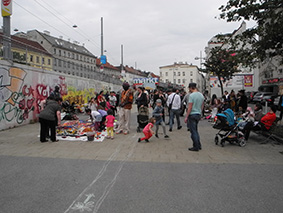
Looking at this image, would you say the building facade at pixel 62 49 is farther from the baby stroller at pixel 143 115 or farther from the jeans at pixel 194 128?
the jeans at pixel 194 128

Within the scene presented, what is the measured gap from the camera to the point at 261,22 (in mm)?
9344

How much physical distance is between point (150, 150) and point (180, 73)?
112 meters

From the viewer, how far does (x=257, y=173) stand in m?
4.78

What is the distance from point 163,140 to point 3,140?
5489 mm

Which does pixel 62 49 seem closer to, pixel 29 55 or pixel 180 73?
pixel 180 73

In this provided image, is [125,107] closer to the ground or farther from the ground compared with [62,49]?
closer to the ground

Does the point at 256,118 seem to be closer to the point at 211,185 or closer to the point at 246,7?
the point at 246,7

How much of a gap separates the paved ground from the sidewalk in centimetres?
2

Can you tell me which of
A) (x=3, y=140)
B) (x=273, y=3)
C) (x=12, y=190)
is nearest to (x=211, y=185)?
(x=12, y=190)

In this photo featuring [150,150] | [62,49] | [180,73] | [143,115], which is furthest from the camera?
[180,73]

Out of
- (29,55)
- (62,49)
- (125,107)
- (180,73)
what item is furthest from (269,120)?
(180,73)

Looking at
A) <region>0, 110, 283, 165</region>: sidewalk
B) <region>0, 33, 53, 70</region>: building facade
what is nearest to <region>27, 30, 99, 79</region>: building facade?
<region>0, 33, 53, 70</region>: building facade

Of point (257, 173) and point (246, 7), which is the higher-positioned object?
point (246, 7)

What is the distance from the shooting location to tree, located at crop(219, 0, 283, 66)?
28.2ft
